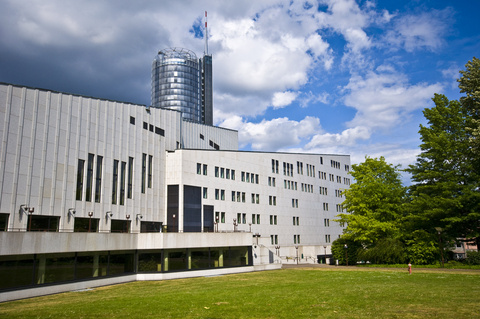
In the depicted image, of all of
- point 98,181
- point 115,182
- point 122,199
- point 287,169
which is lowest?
point 122,199

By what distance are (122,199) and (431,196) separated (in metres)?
38.3

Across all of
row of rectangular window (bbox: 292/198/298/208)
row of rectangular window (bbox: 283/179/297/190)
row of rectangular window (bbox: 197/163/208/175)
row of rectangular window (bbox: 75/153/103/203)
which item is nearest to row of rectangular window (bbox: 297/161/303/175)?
row of rectangular window (bbox: 283/179/297/190)

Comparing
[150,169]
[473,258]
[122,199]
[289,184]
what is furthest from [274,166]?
[473,258]

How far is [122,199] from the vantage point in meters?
47.4

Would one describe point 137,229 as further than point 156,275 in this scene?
Yes

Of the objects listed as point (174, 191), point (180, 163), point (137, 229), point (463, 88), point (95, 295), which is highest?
point (463, 88)

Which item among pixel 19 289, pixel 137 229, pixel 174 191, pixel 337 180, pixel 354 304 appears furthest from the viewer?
pixel 337 180

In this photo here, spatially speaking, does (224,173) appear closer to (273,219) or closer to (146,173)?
Result: (146,173)

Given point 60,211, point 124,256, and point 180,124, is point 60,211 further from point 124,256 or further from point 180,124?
point 180,124

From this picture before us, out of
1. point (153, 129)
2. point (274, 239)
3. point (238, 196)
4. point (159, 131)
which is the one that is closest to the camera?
point (153, 129)

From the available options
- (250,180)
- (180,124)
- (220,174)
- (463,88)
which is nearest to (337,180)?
(250,180)

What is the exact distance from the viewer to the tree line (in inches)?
1665

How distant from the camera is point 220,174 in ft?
200

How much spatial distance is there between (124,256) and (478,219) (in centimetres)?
3980
